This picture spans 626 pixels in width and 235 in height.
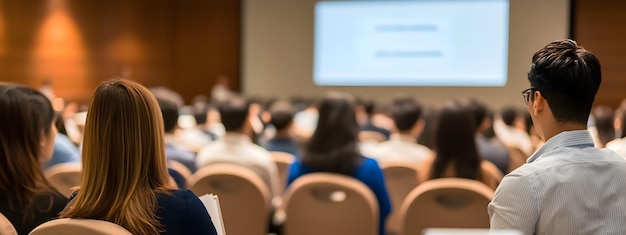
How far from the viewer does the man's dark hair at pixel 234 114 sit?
479 cm

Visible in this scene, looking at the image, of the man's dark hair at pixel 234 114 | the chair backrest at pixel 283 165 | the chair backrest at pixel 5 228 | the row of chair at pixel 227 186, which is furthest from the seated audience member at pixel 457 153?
the chair backrest at pixel 5 228

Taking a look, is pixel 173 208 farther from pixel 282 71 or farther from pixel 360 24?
pixel 282 71

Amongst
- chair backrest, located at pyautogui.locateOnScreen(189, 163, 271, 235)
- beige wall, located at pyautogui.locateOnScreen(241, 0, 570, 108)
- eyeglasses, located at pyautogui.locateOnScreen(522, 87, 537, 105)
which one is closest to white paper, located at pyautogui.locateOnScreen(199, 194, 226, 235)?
eyeglasses, located at pyautogui.locateOnScreen(522, 87, 537, 105)

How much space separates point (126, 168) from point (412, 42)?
38.5 feet

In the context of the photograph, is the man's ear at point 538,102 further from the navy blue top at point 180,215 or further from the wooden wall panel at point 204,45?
the wooden wall panel at point 204,45

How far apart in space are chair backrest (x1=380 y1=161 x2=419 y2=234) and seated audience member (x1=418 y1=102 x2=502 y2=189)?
0.39 meters

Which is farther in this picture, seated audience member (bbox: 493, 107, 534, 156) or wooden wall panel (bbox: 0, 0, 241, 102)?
wooden wall panel (bbox: 0, 0, 241, 102)

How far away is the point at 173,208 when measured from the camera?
77.8 inches

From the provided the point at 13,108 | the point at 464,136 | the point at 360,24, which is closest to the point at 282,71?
the point at 360,24

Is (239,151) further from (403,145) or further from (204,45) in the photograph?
(204,45)

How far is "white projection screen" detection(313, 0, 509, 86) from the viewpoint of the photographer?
1288cm

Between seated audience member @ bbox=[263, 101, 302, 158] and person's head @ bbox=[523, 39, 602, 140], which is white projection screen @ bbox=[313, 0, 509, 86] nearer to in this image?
seated audience member @ bbox=[263, 101, 302, 158]

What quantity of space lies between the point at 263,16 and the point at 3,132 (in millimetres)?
12883

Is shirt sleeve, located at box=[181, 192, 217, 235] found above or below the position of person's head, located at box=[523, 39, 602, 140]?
below
